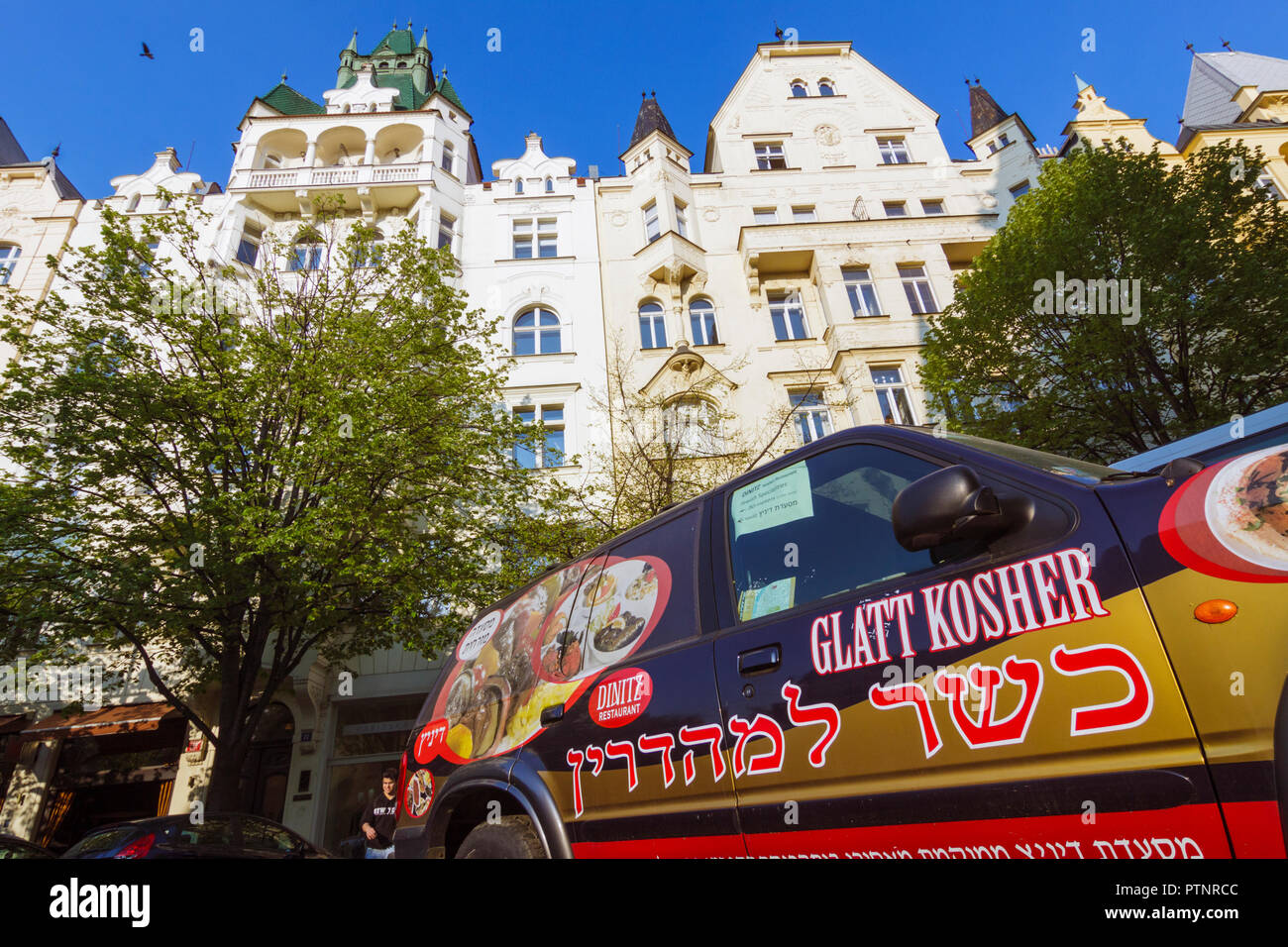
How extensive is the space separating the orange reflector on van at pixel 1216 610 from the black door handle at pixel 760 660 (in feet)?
3.56

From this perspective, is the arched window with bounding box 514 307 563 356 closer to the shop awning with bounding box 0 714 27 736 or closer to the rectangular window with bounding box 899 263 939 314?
the rectangular window with bounding box 899 263 939 314

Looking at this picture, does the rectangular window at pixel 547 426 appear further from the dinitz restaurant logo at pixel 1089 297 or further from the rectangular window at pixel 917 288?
the dinitz restaurant logo at pixel 1089 297

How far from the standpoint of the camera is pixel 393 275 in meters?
13.8

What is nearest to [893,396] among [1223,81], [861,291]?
[861,291]

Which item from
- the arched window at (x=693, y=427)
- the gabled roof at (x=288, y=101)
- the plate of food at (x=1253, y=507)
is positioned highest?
the gabled roof at (x=288, y=101)

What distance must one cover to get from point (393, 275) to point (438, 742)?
12.7 m

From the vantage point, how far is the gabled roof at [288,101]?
Answer: 24703mm

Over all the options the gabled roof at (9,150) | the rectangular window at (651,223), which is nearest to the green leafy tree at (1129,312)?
the rectangular window at (651,223)

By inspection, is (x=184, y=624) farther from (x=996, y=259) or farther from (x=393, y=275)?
(x=996, y=259)

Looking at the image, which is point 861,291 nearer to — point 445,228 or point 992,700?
point 445,228

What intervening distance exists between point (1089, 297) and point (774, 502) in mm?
12452

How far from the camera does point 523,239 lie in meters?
22.3

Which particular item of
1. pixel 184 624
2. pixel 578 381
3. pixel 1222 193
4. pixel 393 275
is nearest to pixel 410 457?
pixel 184 624

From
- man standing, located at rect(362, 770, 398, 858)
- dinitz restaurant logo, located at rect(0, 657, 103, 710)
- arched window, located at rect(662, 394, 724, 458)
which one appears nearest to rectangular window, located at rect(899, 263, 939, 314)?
arched window, located at rect(662, 394, 724, 458)
